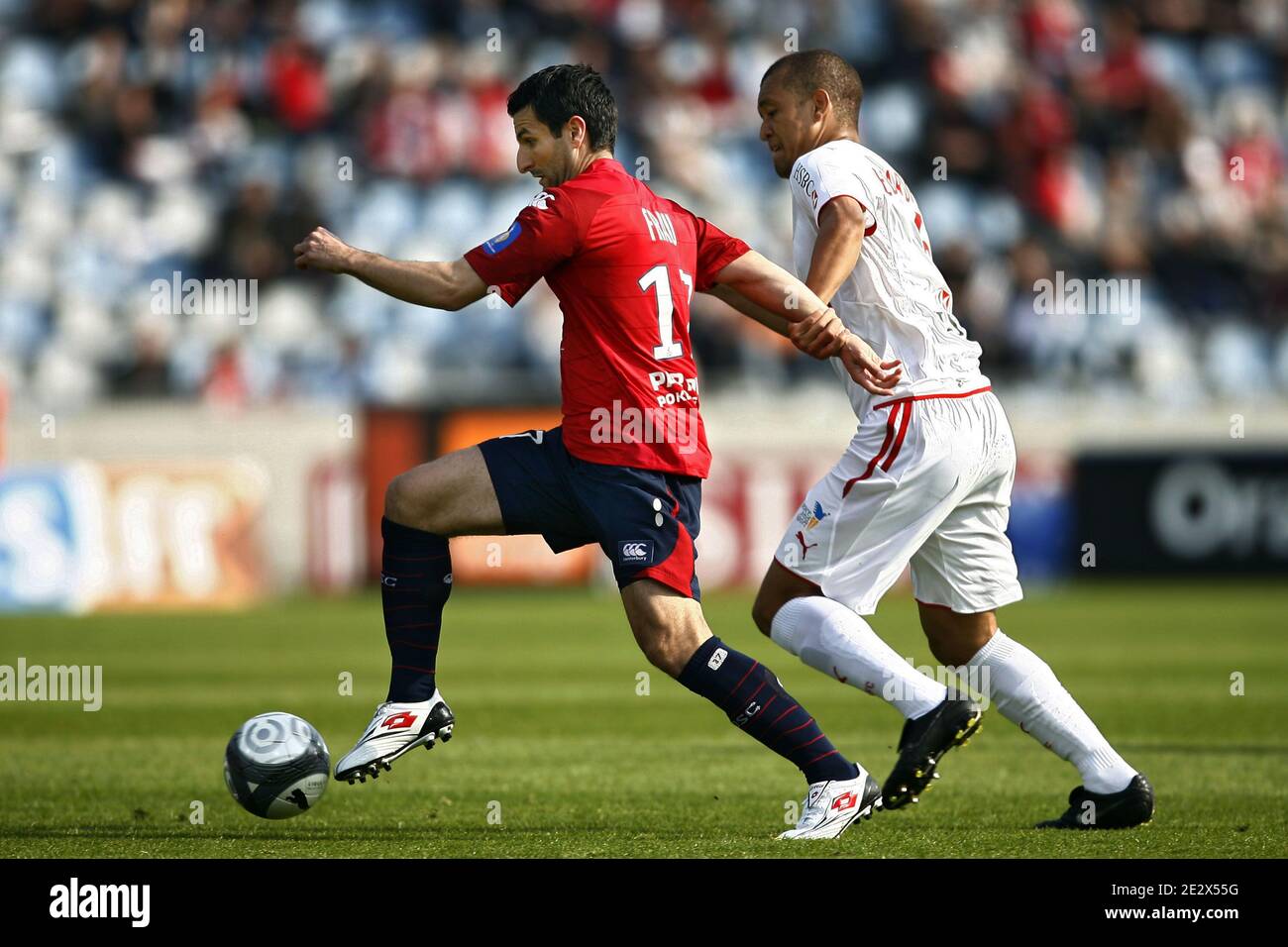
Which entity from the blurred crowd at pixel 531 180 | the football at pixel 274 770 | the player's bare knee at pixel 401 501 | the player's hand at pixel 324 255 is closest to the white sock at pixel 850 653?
the player's bare knee at pixel 401 501

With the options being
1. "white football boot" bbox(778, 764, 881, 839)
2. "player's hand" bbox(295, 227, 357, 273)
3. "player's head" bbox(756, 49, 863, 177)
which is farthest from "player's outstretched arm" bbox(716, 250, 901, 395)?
"player's hand" bbox(295, 227, 357, 273)

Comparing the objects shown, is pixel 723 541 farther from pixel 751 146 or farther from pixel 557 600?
pixel 751 146

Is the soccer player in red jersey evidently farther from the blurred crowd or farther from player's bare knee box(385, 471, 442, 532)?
the blurred crowd

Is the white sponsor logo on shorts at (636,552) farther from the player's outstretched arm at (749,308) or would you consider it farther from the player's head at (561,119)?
the player's head at (561,119)

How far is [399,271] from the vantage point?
5504 millimetres

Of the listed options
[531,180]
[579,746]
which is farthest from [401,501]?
[531,180]

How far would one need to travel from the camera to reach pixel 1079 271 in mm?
20422

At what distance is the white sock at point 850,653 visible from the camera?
5828 millimetres

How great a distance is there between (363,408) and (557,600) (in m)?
2.58

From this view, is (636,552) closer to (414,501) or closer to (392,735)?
(414,501)

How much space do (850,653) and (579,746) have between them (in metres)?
2.93

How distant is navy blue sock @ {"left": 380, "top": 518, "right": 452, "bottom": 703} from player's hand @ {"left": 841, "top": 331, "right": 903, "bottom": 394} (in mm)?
1421

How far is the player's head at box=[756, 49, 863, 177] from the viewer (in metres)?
6.16
